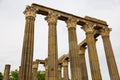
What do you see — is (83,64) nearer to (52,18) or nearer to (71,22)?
(71,22)

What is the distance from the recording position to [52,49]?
1096 inches

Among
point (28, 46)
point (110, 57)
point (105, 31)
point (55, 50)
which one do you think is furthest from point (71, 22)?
point (28, 46)

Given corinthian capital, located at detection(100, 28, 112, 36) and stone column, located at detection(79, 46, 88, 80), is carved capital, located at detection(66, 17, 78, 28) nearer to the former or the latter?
corinthian capital, located at detection(100, 28, 112, 36)

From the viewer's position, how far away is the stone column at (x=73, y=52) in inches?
1118

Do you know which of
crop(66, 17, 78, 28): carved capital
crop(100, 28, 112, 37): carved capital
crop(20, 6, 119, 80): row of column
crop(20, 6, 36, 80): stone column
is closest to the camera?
crop(20, 6, 36, 80): stone column

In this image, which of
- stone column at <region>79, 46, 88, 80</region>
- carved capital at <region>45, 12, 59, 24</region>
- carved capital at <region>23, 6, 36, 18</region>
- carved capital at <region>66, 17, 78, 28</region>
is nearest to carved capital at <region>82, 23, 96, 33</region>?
carved capital at <region>66, 17, 78, 28</region>

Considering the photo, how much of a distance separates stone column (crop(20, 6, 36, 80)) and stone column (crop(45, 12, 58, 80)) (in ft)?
9.93

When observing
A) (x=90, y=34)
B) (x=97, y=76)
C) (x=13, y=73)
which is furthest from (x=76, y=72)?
(x=13, y=73)

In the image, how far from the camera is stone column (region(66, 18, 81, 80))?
2840cm

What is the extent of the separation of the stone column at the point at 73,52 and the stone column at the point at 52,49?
3.46 m

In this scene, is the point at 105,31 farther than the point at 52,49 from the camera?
Yes

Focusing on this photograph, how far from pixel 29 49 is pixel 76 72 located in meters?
8.57

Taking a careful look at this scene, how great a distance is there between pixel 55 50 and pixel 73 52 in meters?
3.95

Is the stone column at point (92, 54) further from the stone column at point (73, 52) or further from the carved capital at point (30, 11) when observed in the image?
the carved capital at point (30, 11)
